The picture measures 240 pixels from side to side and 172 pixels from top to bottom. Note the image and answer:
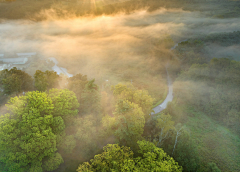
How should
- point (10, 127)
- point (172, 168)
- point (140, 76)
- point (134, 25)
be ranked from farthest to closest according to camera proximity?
point (134, 25)
point (140, 76)
point (10, 127)
point (172, 168)

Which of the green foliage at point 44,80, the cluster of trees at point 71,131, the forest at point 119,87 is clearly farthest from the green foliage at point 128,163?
the green foliage at point 44,80

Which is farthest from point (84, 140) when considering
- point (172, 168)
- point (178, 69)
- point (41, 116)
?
point (178, 69)

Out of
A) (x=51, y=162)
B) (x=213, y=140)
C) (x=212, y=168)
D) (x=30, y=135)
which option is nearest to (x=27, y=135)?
(x=30, y=135)

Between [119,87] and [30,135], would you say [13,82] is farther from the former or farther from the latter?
[119,87]

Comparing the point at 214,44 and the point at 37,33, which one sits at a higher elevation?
the point at 37,33

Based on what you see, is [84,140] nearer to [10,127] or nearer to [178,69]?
[10,127]

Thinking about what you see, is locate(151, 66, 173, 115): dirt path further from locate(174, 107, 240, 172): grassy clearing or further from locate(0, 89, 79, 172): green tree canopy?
locate(0, 89, 79, 172): green tree canopy

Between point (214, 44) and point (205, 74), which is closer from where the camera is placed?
point (205, 74)

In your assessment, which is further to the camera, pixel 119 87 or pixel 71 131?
pixel 119 87
